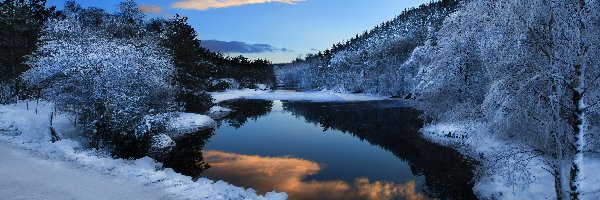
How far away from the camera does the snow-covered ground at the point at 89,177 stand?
13.3 meters

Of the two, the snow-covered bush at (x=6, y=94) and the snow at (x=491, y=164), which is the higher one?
the snow-covered bush at (x=6, y=94)

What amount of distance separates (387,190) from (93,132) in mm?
16441

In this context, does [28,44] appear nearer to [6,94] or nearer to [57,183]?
[6,94]

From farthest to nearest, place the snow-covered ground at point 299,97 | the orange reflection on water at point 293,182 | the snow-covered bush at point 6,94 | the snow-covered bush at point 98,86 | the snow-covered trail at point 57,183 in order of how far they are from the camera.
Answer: the snow-covered ground at point 299,97, the snow-covered bush at point 6,94, the snow-covered bush at point 98,86, the orange reflection on water at point 293,182, the snow-covered trail at point 57,183

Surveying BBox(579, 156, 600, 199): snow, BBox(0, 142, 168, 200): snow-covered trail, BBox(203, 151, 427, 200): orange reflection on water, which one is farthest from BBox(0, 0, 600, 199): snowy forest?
BBox(203, 151, 427, 200): orange reflection on water

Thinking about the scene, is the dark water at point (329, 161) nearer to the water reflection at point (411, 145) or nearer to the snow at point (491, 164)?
the water reflection at point (411, 145)

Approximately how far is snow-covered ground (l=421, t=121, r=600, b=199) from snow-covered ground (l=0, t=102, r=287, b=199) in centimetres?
922

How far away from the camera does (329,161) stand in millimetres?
26016

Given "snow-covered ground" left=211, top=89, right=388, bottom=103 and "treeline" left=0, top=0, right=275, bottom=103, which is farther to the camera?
"snow-covered ground" left=211, top=89, right=388, bottom=103

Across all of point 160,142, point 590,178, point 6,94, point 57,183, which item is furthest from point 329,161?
point 6,94

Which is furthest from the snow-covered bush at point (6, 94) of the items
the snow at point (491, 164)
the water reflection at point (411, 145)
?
the snow at point (491, 164)

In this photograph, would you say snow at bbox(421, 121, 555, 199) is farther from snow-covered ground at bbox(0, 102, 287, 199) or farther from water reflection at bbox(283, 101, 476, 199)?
snow-covered ground at bbox(0, 102, 287, 199)

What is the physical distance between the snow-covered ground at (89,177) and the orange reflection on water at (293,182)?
4171 mm

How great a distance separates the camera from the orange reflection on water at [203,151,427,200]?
1859 cm
